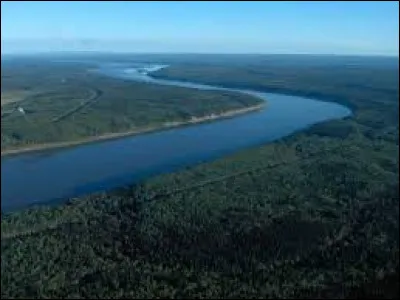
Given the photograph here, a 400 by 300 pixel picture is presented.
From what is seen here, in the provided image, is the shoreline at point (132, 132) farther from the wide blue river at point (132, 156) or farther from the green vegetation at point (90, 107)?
the wide blue river at point (132, 156)

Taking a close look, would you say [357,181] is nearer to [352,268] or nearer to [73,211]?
[352,268]

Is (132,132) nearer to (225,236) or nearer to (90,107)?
(90,107)

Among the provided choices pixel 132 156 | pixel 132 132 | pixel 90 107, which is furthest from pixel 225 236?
pixel 90 107

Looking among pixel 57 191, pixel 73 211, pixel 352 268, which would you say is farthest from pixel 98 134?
pixel 352 268

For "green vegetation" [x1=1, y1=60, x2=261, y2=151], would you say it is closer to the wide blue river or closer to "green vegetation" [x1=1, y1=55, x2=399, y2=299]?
the wide blue river

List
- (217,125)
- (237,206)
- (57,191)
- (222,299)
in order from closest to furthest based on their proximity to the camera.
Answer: (222,299) → (237,206) → (57,191) → (217,125)

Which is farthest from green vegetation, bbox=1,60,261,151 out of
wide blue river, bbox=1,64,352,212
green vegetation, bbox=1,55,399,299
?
green vegetation, bbox=1,55,399,299
